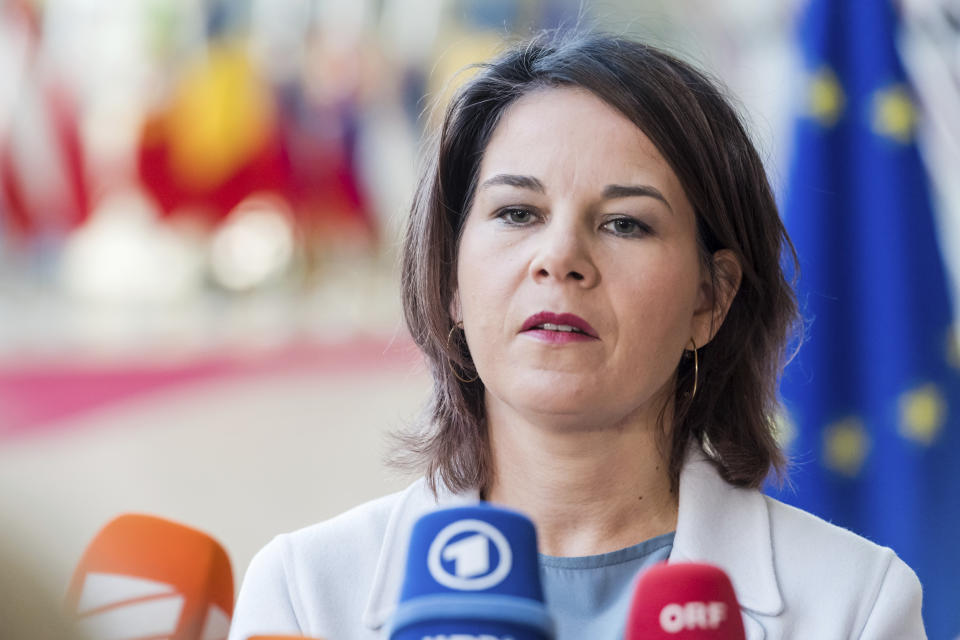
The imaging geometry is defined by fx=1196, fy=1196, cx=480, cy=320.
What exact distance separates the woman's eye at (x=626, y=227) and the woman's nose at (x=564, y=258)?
49 millimetres

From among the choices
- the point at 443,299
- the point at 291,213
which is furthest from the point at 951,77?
the point at 291,213

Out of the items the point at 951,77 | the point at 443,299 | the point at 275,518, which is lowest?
the point at 275,518

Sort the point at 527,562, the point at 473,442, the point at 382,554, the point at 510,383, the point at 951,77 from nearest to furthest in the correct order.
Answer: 1. the point at 527,562
2. the point at 510,383
3. the point at 382,554
4. the point at 473,442
5. the point at 951,77

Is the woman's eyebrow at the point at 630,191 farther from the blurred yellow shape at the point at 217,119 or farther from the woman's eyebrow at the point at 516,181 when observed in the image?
the blurred yellow shape at the point at 217,119

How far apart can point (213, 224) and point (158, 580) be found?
2614 millimetres

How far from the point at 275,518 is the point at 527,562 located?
9.54ft

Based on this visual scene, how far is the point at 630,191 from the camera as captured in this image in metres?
1.45

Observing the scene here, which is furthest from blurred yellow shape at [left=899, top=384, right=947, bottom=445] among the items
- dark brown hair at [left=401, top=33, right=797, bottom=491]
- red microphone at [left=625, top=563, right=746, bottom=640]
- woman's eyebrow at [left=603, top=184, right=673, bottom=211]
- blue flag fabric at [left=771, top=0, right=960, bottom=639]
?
red microphone at [left=625, top=563, right=746, bottom=640]

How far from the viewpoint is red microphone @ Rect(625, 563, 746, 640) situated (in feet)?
2.88

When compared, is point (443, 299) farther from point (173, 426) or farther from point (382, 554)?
point (173, 426)

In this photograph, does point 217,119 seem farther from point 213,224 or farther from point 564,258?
point 564,258

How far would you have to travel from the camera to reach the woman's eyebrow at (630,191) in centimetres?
144

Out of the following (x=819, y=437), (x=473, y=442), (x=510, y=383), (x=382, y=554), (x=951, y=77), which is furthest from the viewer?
(x=951, y=77)

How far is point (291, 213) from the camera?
141 inches
